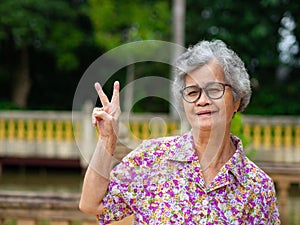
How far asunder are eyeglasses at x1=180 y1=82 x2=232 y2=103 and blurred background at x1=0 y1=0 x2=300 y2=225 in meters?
9.93

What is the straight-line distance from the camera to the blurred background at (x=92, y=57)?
13.6m

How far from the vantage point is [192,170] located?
8.07ft

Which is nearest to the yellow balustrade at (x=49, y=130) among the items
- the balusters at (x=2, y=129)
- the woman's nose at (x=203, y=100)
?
the balusters at (x=2, y=129)

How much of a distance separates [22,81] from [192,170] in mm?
17418

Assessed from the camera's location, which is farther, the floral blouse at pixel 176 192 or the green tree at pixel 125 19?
the green tree at pixel 125 19

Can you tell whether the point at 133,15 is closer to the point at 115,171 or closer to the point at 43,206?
the point at 43,206

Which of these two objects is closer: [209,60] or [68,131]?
[209,60]

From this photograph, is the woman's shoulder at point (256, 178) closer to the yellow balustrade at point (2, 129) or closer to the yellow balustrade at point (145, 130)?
the yellow balustrade at point (145, 130)

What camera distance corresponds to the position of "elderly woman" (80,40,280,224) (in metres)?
2.39

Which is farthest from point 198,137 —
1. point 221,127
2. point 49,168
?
point 49,168

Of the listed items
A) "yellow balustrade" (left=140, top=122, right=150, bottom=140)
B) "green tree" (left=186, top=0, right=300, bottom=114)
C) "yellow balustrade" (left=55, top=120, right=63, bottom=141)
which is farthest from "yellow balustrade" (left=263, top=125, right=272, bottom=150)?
"yellow balustrade" (left=55, top=120, right=63, bottom=141)

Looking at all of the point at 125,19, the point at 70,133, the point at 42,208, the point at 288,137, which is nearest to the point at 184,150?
the point at 42,208

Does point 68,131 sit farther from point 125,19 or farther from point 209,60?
point 209,60

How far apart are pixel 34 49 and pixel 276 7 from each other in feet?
22.5
